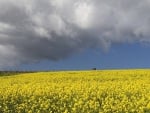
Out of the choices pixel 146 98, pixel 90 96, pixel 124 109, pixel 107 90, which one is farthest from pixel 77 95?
pixel 124 109

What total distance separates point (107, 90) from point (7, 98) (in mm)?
4655

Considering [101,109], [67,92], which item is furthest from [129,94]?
[101,109]

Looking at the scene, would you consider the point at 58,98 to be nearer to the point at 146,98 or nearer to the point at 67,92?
the point at 67,92

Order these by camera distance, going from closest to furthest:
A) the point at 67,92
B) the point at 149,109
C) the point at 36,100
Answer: the point at 149,109 → the point at 36,100 → the point at 67,92

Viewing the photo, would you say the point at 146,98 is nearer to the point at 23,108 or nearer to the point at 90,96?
the point at 90,96

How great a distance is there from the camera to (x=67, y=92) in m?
21.8

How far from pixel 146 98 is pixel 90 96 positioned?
280 centimetres

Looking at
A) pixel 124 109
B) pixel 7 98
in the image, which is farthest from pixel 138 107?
pixel 7 98

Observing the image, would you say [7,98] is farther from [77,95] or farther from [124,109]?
[124,109]

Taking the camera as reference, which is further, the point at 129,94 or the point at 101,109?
the point at 129,94

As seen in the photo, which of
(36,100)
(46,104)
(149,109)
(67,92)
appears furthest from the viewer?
(67,92)

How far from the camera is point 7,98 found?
2147cm

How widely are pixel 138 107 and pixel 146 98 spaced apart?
2398 mm

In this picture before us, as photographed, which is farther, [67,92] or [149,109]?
[67,92]
